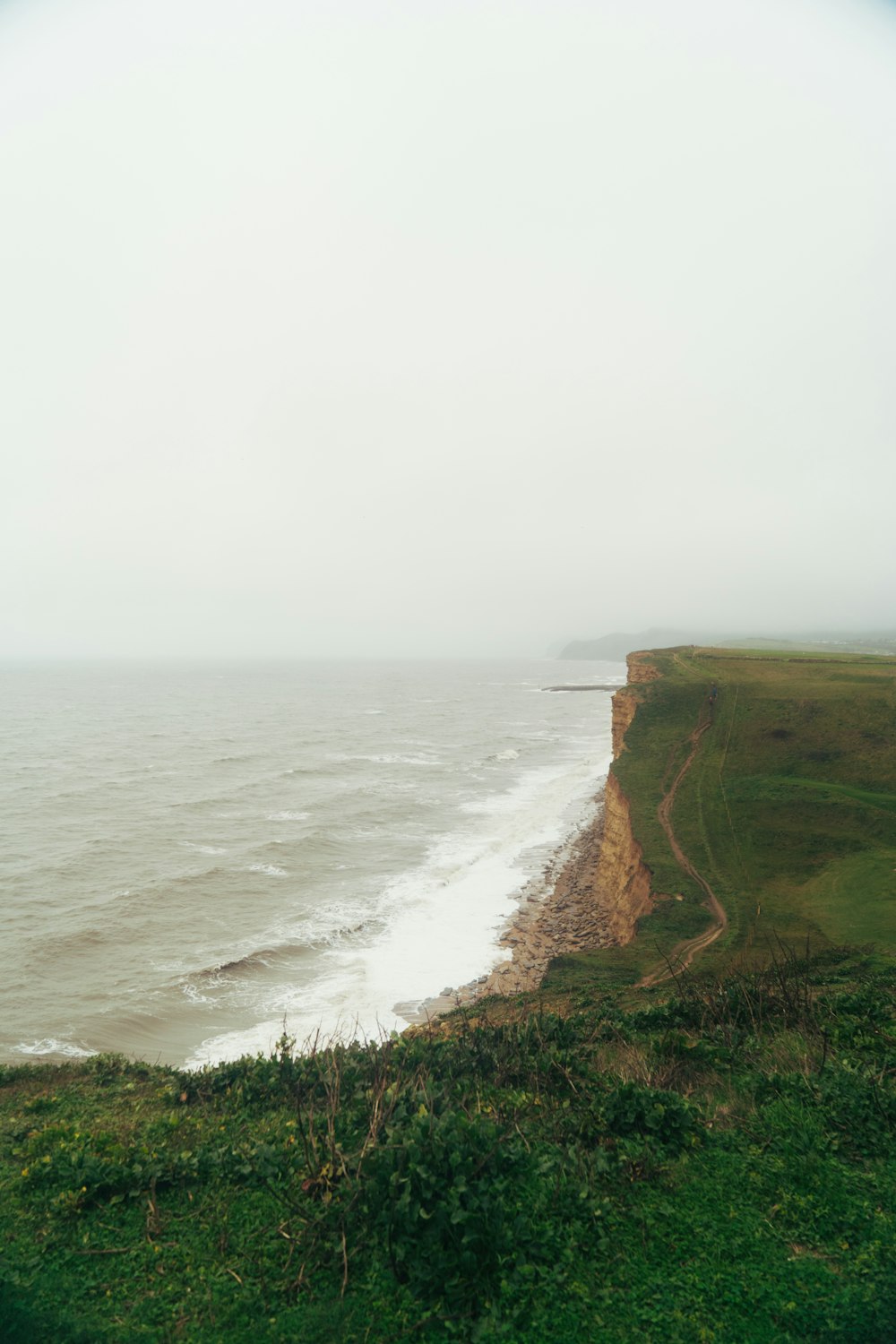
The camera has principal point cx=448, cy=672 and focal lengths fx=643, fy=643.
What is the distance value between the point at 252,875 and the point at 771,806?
22.9 meters

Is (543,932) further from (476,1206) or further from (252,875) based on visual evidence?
(476,1206)

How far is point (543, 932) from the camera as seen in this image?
985 inches

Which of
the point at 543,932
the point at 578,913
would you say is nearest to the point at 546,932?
the point at 543,932

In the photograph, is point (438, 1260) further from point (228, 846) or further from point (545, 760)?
point (545, 760)

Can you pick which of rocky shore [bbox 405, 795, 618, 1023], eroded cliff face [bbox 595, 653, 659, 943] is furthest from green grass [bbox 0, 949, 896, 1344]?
eroded cliff face [bbox 595, 653, 659, 943]

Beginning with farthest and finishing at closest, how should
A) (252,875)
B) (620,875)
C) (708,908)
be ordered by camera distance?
(252,875) → (620,875) → (708,908)

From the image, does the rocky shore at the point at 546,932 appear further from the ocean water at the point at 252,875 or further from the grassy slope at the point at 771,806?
the grassy slope at the point at 771,806

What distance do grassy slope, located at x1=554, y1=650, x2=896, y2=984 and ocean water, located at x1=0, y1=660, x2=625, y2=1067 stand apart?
23.1ft

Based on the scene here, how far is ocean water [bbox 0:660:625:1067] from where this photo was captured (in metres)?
19.6

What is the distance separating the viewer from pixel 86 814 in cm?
3934

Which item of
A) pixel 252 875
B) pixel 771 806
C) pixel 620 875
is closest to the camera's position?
pixel 771 806

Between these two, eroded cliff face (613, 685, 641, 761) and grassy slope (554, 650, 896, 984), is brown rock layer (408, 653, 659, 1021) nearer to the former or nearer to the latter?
grassy slope (554, 650, 896, 984)

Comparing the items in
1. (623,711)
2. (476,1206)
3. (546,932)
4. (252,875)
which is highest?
(623,711)

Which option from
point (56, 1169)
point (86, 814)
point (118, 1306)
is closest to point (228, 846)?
point (86, 814)
